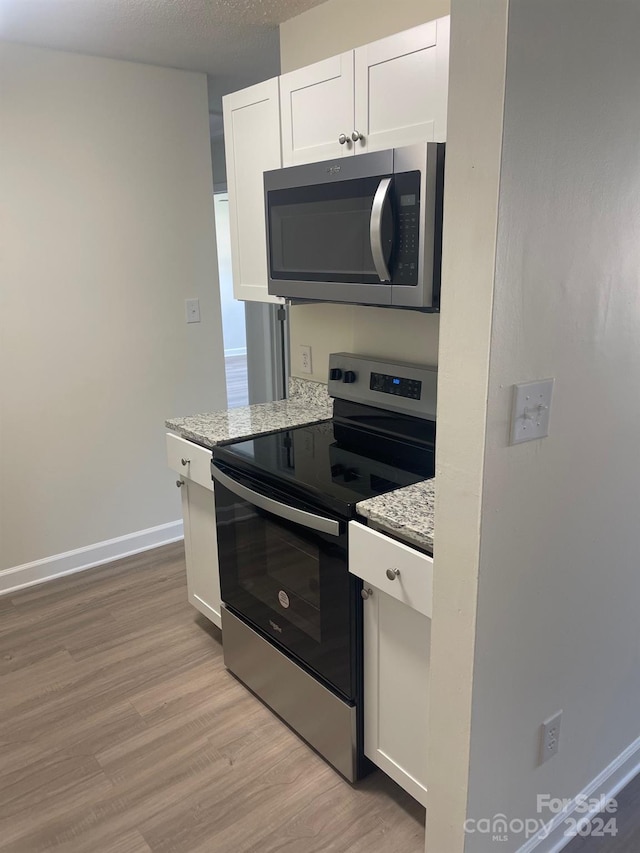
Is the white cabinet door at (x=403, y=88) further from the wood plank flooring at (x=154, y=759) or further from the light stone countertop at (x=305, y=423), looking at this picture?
the wood plank flooring at (x=154, y=759)

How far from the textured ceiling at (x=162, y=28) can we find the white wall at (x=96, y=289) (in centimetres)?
16

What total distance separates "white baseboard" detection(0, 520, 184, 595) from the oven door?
4.10 ft

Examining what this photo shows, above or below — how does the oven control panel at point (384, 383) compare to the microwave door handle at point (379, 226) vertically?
below

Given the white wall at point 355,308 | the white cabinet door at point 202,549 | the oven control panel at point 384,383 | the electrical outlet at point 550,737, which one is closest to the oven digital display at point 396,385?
the oven control panel at point 384,383

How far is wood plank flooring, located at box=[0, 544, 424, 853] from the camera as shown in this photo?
175 centimetres

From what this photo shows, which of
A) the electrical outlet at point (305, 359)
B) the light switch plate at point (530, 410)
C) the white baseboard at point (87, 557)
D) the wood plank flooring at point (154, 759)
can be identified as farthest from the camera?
the white baseboard at point (87, 557)

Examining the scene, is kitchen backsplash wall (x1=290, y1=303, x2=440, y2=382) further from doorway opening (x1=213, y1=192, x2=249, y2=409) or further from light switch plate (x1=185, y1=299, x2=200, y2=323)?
doorway opening (x1=213, y1=192, x2=249, y2=409)

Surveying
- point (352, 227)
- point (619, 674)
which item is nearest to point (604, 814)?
point (619, 674)

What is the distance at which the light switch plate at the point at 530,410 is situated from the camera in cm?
121

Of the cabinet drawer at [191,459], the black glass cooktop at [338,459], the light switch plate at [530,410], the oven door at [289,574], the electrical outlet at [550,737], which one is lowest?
the electrical outlet at [550,737]

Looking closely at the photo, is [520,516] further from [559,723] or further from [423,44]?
[423,44]

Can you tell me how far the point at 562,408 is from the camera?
1324 millimetres

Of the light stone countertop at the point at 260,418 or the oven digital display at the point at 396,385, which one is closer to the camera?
the oven digital display at the point at 396,385

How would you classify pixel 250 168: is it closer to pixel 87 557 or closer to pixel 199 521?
pixel 199 521
